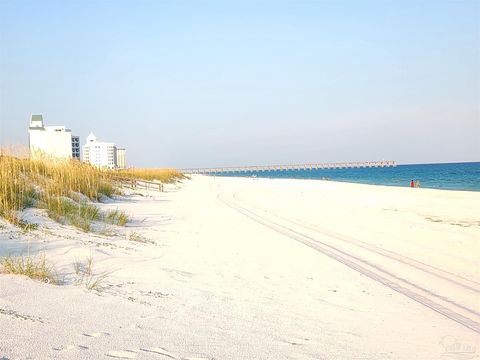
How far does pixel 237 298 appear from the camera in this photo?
169 inches

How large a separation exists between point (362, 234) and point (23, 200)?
6.28 m

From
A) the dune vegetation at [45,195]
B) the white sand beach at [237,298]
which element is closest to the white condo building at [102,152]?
the dune vegetation at [45,195]

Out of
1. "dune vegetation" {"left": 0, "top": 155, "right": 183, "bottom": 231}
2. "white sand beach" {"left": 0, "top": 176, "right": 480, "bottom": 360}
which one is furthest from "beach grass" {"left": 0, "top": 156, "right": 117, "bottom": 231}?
"white sand beach" {"left": 0, "top": 176, "right": 480, "bottom": 360}

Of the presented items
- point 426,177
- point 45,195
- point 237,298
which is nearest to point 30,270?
point 237,298

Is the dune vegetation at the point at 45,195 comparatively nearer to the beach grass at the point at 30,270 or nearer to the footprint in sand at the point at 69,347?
the beach grass at the point at 30,270

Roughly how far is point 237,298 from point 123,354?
1743 millimetres

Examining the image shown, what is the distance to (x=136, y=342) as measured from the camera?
2873mm

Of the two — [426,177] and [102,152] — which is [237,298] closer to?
[102,152]

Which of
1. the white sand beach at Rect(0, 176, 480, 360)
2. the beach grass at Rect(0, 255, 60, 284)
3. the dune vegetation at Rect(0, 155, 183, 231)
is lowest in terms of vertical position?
the white sand beach at Rect(0, 176, 480, 360)

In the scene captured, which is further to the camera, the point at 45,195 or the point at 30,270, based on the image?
the point at 45,195

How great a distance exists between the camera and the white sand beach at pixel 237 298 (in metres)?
2.95

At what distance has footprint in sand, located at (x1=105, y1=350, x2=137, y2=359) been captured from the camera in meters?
2.62

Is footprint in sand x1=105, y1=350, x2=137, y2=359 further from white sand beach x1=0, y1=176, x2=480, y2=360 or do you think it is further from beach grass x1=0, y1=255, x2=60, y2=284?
beach grass x1=0, y1=255, x2=60, y2=284

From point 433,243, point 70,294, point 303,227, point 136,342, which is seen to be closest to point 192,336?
point 136,342
